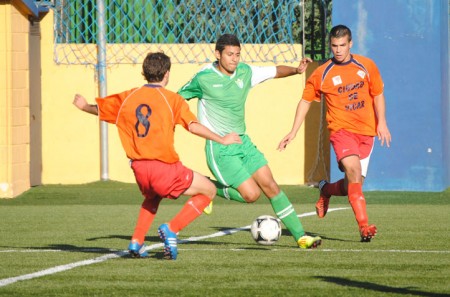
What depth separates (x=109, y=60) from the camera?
1802cm

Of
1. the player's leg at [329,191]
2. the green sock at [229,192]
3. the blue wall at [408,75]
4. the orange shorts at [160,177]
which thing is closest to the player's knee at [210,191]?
the orange shorts at [160,177]

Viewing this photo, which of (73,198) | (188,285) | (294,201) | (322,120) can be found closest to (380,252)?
(188,285)

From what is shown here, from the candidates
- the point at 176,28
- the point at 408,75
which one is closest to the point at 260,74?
the point at 408,75

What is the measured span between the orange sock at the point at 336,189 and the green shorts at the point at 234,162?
1.17 meters

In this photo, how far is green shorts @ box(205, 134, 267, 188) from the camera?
31.9 feet

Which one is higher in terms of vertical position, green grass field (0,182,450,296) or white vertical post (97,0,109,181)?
white vertical post (97,0,109,181)

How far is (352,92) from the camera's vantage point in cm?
1041

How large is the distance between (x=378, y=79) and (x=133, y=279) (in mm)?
3822

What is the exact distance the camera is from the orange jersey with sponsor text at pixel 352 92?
10.4 meters

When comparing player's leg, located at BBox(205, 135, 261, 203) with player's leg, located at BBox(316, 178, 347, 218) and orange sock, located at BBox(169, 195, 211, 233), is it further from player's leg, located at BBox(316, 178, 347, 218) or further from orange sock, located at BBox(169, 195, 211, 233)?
player's leg, located at BBox(316, 178, 347, 218)

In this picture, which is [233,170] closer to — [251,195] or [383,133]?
[251,195]

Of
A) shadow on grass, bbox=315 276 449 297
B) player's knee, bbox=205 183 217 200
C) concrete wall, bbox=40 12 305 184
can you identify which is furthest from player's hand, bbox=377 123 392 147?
concrete wall, bbox=40 12 305 184

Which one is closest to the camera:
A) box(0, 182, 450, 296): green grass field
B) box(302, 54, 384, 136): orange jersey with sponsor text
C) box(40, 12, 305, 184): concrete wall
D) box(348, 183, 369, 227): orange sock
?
box(0, 182, 450, 296): green grass field

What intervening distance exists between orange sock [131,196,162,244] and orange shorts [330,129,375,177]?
6.90 ft
